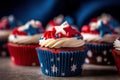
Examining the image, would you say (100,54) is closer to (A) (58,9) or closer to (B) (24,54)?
(B) (24,54)

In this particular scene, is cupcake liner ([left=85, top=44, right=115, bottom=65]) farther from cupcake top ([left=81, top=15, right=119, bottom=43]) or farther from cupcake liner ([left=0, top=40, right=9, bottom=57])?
cupcake liner ([left=0, top=40, right=9, bottom=57])

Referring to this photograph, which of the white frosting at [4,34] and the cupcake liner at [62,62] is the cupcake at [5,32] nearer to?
the white frosting at [4,34]

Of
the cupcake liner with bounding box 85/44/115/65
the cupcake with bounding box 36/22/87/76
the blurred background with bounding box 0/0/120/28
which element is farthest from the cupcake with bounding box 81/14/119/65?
the blurred background with bounding box 0/0/120/28

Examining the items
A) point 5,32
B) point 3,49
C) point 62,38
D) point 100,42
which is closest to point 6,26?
point 5,32

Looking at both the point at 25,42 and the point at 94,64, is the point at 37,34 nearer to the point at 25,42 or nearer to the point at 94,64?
the point at 25,42

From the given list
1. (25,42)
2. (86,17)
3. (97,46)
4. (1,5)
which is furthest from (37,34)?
(1,5)

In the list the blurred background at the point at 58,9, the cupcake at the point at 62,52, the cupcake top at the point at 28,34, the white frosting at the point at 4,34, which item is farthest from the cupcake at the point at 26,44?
the blurred background at the point at 58,9
